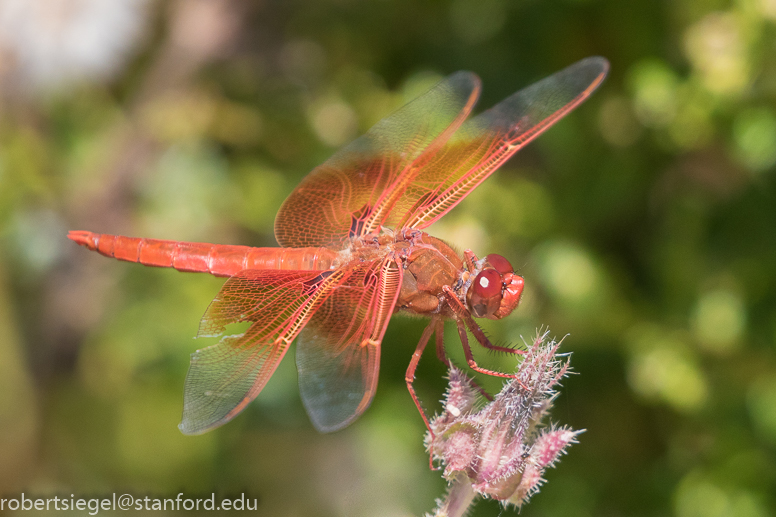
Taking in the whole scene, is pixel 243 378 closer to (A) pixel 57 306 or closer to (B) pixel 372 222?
(B) pixel 372 222

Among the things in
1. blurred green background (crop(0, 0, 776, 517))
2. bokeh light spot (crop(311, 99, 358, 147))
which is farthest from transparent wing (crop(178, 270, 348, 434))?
bokeh light spot (crop(311, 99, 358, 147))

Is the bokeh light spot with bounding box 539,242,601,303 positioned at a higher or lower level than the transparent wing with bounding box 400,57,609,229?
lower

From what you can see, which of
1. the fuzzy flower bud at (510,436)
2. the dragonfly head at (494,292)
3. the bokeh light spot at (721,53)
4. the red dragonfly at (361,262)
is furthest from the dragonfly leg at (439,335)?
the bokeh light spot at (721,53)

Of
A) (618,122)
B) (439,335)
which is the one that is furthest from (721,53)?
(439,335)

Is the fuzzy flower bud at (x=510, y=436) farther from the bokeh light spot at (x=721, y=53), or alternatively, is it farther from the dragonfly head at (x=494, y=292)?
the bokeh light spot at (x=721, y=53)

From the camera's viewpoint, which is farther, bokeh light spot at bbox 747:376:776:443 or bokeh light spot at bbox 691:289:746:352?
bokeh light spot at bbox 691:289:746:352

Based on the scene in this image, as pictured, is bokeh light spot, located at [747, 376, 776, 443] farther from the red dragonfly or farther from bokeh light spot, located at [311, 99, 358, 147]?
bokeh light spot, located at [311, 99, 358, 147]

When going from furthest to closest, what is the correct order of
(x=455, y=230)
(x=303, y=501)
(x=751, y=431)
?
(x=303, y=501), (x=455, y=230), (x=751, y=431)

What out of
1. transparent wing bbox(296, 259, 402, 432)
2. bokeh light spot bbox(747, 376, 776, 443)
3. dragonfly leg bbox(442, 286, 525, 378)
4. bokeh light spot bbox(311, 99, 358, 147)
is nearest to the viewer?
transparent wing bbox(296, 259, 402, 432)

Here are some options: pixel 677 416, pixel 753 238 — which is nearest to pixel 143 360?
pixel 677 416
